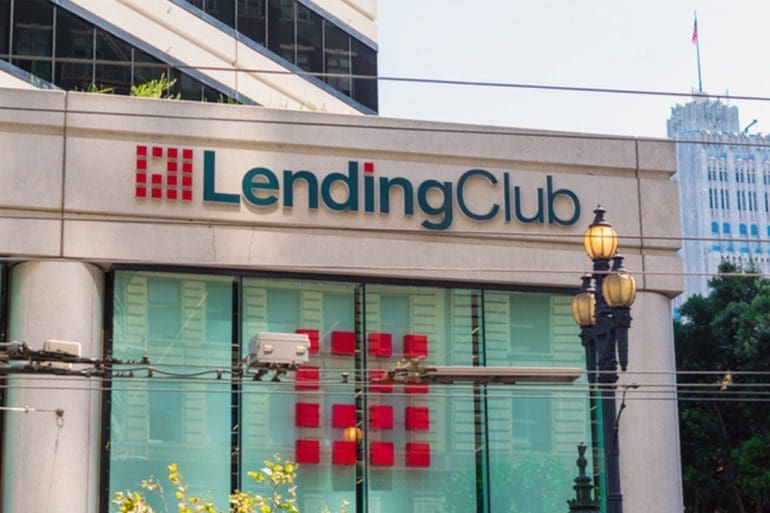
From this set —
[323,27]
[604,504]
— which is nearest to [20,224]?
[604,504]

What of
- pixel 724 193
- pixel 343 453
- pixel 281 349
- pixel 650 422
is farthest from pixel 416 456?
pixel 724 193

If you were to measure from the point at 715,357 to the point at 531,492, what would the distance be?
83.0 ft

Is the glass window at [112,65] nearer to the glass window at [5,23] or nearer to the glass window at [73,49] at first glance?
the glass window at [73,49]

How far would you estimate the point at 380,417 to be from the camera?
86.9ft

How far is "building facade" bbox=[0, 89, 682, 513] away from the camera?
2498cm

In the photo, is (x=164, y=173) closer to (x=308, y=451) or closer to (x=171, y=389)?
(x=171, y=389)

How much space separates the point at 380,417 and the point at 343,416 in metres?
0.67

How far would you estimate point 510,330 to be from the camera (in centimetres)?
2784

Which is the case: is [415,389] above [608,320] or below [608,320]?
below

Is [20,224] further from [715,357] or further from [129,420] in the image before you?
[715,357]

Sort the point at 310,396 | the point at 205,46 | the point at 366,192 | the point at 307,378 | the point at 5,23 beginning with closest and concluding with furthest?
the point at 310,396
the point at 307,378
the point at 366,192
the point at 5,23
the point at 205,46

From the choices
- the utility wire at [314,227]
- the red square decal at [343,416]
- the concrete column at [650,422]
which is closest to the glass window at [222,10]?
the utility wire at [314,227]

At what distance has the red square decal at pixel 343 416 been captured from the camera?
86.1 ft

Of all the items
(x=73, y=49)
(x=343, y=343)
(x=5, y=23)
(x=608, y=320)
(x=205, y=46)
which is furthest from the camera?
(x=205, y=46)
